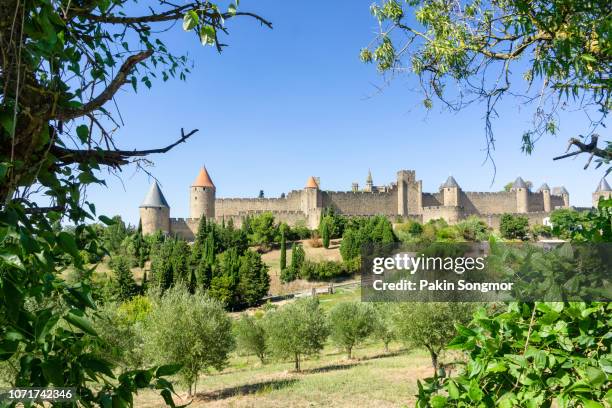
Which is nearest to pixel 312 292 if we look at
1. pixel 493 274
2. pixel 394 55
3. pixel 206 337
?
pixel 206 337

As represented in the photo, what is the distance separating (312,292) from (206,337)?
21437mm

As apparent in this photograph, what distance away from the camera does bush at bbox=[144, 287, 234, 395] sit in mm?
14742

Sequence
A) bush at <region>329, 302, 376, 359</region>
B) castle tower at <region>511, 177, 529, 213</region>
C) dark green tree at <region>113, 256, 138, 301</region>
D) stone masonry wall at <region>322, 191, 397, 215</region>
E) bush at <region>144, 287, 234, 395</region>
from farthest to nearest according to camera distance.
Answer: castle tower at <region>511, 177, 529, 213</region> → stone masonry wall at <region>322, 191, 397, 215</region> → dark green tree at <region>113, 256, 138, 301</region> → bush at <region>329, 302, 376, 359</region> → bush at <region>144, 287, 234, 395</region>

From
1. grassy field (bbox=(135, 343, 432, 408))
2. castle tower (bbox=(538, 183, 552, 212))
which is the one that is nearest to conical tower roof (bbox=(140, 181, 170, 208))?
grassy field (bbox=(135, 343, 432, 408))

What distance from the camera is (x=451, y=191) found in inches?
2307

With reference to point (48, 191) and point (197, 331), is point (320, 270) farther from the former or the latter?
point (48, 191)

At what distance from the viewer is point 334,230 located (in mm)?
48938

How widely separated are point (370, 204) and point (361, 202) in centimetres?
122

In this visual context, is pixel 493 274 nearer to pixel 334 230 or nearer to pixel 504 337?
pixel 504 337

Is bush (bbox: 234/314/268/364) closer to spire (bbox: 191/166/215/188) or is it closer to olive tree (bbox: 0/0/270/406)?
olive tree (bbox: 0/0/270/406)

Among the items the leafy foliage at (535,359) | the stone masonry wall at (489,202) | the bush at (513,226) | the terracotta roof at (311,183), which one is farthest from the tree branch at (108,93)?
the stone masonry wall at (489,202)

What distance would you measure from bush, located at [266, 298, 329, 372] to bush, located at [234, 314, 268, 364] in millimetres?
1386

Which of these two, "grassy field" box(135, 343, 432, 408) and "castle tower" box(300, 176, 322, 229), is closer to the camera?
"grassy field" box(135, 343, 432, 408)

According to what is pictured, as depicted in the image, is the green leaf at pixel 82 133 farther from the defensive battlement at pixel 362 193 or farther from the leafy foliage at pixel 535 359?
the defensive battlement at pixel 362 193
